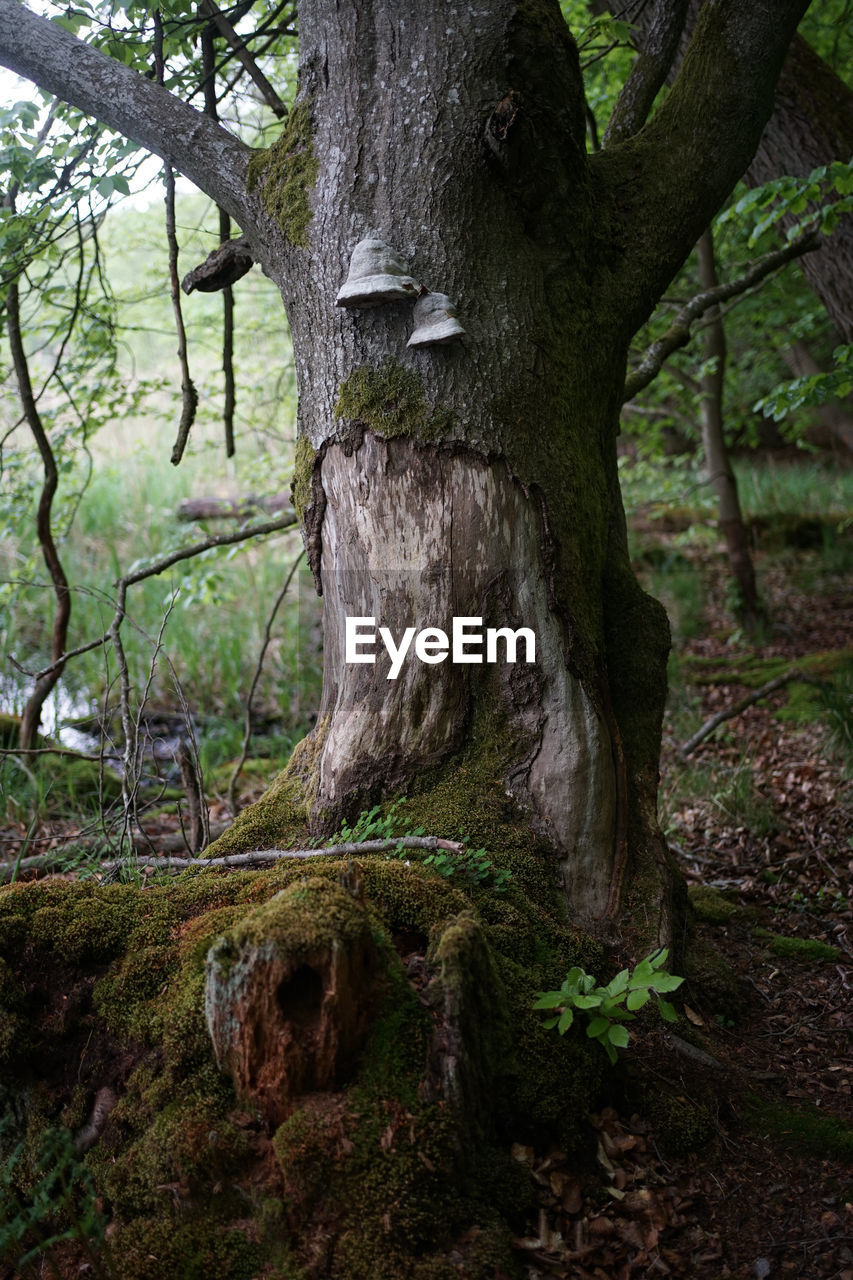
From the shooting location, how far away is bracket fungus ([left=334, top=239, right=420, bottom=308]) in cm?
253

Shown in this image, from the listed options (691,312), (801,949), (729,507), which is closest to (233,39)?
(691,312)

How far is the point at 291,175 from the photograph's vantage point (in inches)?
113

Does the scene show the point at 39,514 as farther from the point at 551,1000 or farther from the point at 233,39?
the point at 551,1000

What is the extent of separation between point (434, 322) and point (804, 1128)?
92.0 inches

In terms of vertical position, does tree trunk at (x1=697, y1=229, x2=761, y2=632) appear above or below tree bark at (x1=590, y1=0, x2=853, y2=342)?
below

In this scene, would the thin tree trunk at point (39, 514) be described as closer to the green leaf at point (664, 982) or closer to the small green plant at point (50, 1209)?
the small green plant at point (50, 1209)

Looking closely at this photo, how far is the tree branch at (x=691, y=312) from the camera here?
159 inches

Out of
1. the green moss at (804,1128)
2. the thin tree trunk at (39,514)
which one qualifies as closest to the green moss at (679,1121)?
the green moss at (804,1128)

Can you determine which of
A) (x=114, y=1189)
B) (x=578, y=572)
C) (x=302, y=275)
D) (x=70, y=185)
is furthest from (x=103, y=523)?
(x=114, y=1189)

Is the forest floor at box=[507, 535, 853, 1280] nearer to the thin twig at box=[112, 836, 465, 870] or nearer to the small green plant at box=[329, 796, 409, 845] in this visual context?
the thin twig at box=[112, 836, 465, 870]

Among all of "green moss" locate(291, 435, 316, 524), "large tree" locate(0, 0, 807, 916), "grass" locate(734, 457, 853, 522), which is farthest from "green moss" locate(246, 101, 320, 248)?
"grass" locate(734, 457, 853, 522)

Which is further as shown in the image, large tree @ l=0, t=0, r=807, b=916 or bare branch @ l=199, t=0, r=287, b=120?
bare branch @ l=199, t=0, r=287, b=120

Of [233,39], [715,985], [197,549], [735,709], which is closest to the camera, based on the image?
[715,985]

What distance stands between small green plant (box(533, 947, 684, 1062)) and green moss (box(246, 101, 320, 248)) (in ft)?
7.48
